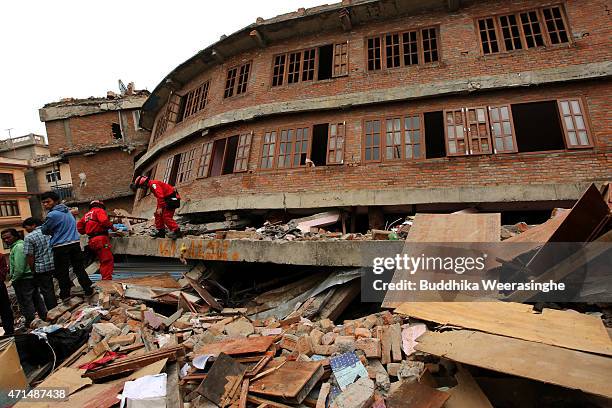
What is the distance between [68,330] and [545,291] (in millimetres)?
6301

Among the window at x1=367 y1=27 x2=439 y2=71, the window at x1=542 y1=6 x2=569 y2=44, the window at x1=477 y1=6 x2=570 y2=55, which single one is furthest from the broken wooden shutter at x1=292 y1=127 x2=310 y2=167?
the window at x1=542 y1=6 x2=569 y2=44

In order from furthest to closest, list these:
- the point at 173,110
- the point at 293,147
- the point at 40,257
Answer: the point at 173,110 → the point at 293,147 → the point at 40,257

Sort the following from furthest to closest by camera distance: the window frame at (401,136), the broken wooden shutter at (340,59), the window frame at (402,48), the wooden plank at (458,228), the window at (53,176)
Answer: the window at (53,176), the broken wooden shutter at (340,59), the window frame at (402,48), the window frame at (401,136), the wooden plank at (458,228)

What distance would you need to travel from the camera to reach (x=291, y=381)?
314 cm

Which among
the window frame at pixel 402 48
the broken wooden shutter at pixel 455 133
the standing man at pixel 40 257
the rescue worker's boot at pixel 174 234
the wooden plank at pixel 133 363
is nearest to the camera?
the wooden plank at pixel 133 363

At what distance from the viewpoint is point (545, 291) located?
11.5 ft

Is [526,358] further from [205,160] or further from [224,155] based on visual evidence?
[205,160]

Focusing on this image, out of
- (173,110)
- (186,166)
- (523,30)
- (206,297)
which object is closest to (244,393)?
(206,297)

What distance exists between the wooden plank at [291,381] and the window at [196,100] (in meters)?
11.1

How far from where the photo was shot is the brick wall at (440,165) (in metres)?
7.46

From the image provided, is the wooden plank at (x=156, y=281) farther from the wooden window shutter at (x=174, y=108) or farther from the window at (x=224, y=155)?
the wooden window shutter at (x=174, y=108)

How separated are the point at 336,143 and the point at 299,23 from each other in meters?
4.20

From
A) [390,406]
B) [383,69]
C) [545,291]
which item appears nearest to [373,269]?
[545,291]

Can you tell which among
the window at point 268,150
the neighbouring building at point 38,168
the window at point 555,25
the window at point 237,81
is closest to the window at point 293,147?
the window at point 268,150
